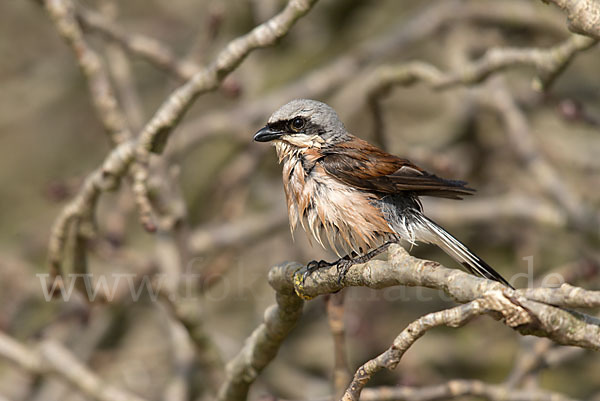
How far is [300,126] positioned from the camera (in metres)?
4.66

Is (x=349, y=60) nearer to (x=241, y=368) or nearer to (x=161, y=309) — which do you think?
(x=161, y=309)

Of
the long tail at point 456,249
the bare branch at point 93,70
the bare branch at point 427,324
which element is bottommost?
the bare branch at point 427,324

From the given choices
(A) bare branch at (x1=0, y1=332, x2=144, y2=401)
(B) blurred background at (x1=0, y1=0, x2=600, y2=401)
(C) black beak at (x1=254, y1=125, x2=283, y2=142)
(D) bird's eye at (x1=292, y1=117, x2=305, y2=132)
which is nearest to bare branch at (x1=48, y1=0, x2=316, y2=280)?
(C) black beak at (x1=254, y1=125, x2=283, y2=142)

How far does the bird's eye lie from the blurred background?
1305mm

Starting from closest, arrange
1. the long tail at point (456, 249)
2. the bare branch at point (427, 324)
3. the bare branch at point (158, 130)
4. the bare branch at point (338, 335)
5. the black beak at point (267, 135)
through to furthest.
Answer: the bare branch at point (427, 324), the bare branch at point (338, 335), the bare branch at point (158, 130), the long tail at point (456, 249), the black beak at point (267, 135)

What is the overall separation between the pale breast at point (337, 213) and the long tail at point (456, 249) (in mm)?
261

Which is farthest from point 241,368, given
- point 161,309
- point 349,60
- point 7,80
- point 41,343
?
point 7,80

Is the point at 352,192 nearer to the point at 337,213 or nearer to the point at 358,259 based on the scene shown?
the point at 337,213

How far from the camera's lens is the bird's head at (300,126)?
182 inches

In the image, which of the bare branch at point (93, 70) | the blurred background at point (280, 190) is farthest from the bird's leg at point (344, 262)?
the bare branch at point (93, 70)

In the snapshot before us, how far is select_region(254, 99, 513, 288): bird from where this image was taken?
165 inches

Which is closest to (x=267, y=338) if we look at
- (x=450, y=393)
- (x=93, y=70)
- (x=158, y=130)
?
(x=450, y=393)

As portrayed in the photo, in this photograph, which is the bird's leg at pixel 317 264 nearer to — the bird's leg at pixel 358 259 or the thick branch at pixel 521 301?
the bird's leg at pixel 358 259

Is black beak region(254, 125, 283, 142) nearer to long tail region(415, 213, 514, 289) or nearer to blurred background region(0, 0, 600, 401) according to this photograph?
long tail region(415, 213, 514, 289)
